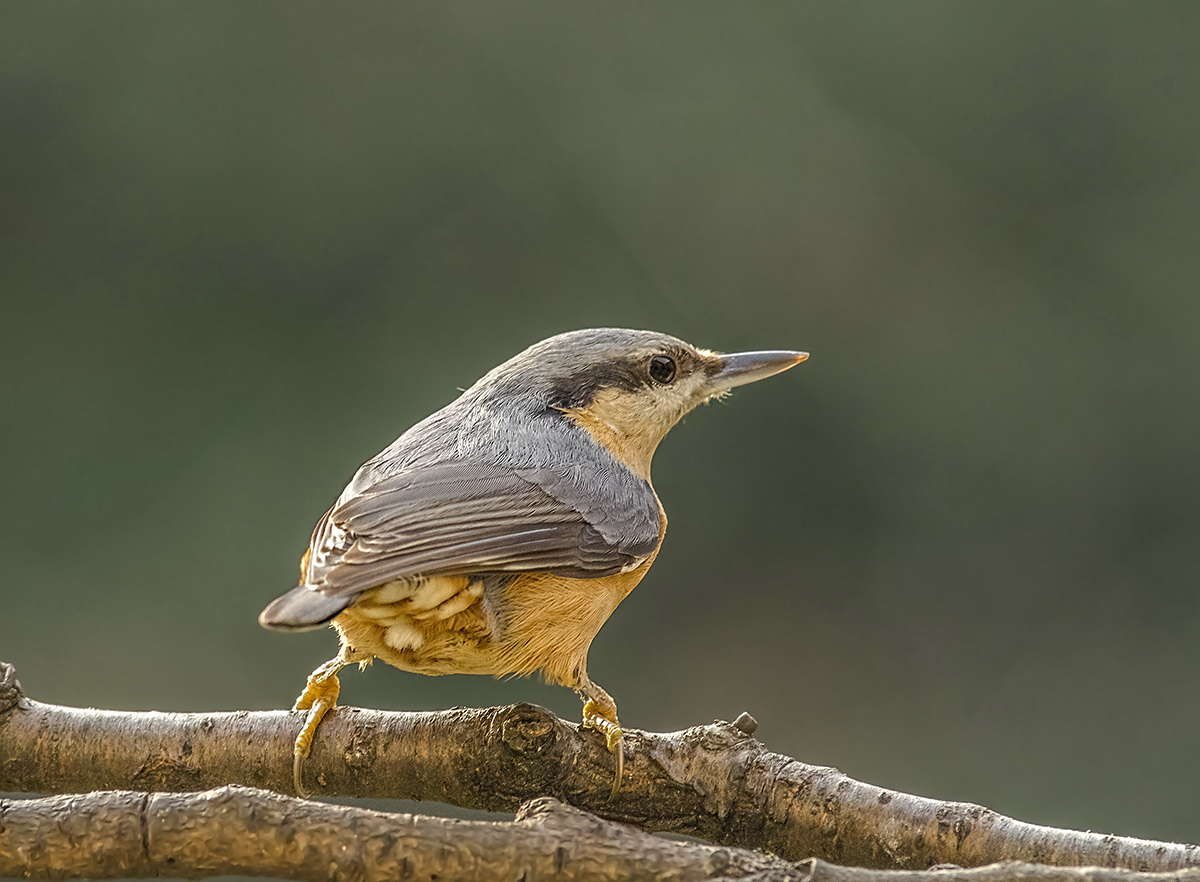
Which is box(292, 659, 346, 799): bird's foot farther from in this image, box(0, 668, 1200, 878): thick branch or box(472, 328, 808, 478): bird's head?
box(472, 328, 808, 478): bird's head

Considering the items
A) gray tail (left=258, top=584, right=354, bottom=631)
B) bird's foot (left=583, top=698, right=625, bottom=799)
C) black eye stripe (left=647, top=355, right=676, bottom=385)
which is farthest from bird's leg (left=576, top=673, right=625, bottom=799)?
black eye stripe (left=647, top=355, right=676, bottom=385)

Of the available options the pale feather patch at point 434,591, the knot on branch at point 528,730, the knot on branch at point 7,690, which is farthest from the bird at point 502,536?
the knot on branch at point 7,690

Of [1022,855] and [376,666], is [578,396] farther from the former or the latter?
[376,666]

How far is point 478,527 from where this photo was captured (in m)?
1.98

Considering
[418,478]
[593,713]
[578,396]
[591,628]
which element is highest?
[578,396]

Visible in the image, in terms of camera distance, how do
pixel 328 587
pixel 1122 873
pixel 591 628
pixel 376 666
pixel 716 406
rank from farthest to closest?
pixel 716 406 → pixel 376 666 → pixel 591 628 → pixel 328 587 → pixel 1122 873

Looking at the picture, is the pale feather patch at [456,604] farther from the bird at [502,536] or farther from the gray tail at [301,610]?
the gray tail at [301,610]

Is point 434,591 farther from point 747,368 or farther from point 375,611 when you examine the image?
point 747,368

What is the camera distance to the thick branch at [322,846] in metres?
1.34

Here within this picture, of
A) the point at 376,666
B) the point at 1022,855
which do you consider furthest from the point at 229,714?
the point at 376,666

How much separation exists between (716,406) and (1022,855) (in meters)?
3.00

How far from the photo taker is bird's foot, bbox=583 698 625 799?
1952 millimetres

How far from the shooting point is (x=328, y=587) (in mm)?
1668

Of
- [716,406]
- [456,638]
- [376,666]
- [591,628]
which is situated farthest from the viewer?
[716,406]
